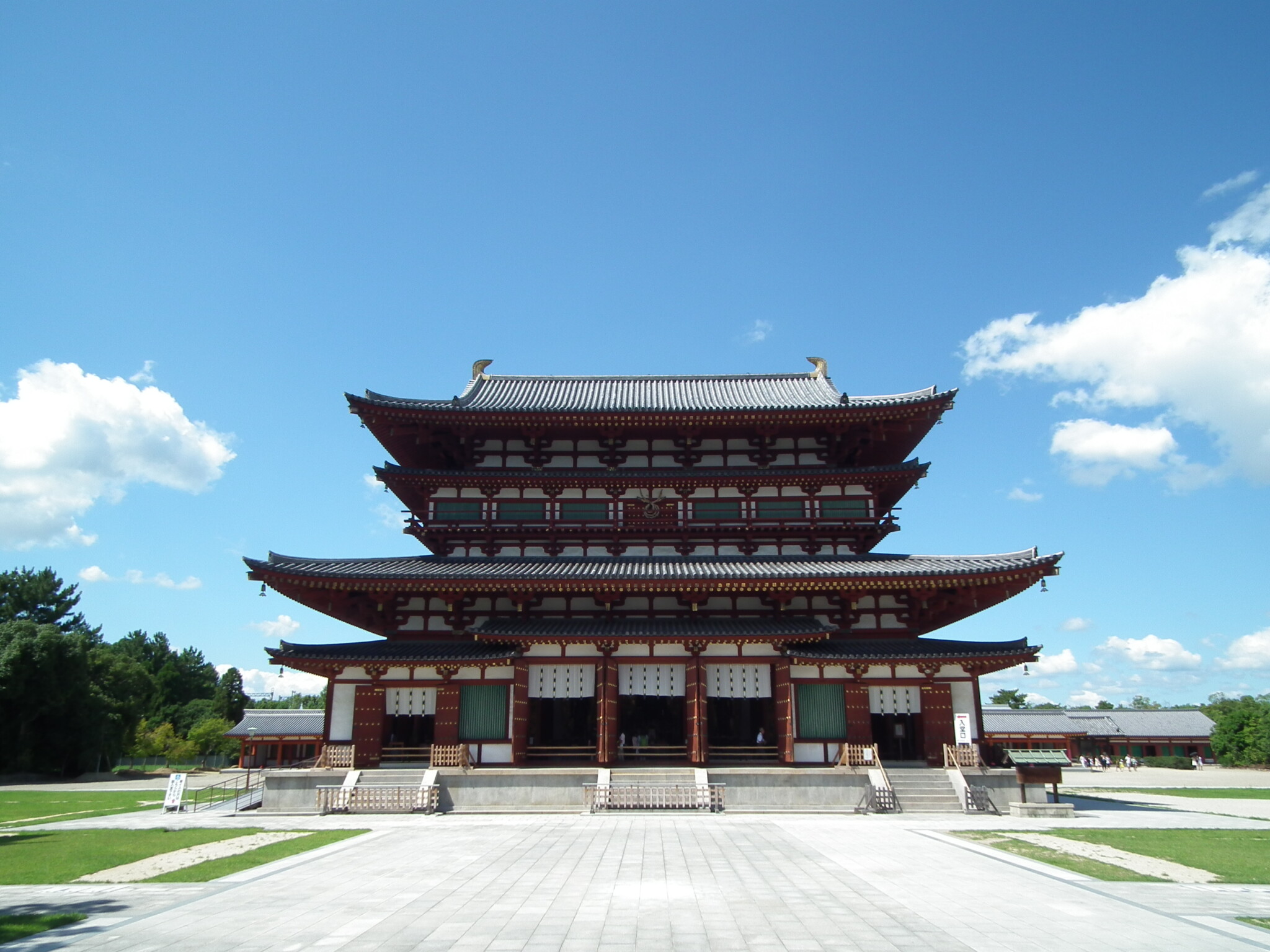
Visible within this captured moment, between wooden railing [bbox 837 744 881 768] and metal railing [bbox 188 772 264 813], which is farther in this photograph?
metal railing [bbox 188 772 264 813]

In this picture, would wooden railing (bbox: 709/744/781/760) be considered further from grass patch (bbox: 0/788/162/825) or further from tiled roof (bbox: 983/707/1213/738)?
tiled roof (bbox: 983/707/1213/738)

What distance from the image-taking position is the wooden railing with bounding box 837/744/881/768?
78.5 feet

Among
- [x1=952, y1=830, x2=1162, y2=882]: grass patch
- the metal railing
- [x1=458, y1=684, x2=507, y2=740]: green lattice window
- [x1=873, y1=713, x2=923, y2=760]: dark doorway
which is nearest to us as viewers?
[x1=952, y1=830, x2=1162, y2=882]: grass patch

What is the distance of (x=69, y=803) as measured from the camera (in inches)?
1271

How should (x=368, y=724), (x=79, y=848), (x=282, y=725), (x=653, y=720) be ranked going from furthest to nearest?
(x=282, y=725) → (x=653, y=720) → (x=368, y=724) → (x=79, y=848)

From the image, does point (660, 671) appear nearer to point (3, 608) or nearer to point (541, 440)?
point (541, 440)

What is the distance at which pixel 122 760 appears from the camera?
6612 cm

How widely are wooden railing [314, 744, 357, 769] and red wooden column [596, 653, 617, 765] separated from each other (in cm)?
796

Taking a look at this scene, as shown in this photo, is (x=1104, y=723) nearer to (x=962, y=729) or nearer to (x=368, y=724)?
(x=962, y=729)

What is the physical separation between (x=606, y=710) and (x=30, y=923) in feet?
53.6

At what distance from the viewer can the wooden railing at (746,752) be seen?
25.4 m

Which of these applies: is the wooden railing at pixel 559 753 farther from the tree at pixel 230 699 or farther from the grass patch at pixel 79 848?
the tree at pixel 230 699

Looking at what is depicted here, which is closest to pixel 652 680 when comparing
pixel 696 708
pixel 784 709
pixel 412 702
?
pixel 696 708

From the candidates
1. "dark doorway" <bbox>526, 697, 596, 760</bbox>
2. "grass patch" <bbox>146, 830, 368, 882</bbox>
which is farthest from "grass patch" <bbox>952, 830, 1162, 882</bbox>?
"grass patch" <bbox>146, 830, 368, 882</bbox>
